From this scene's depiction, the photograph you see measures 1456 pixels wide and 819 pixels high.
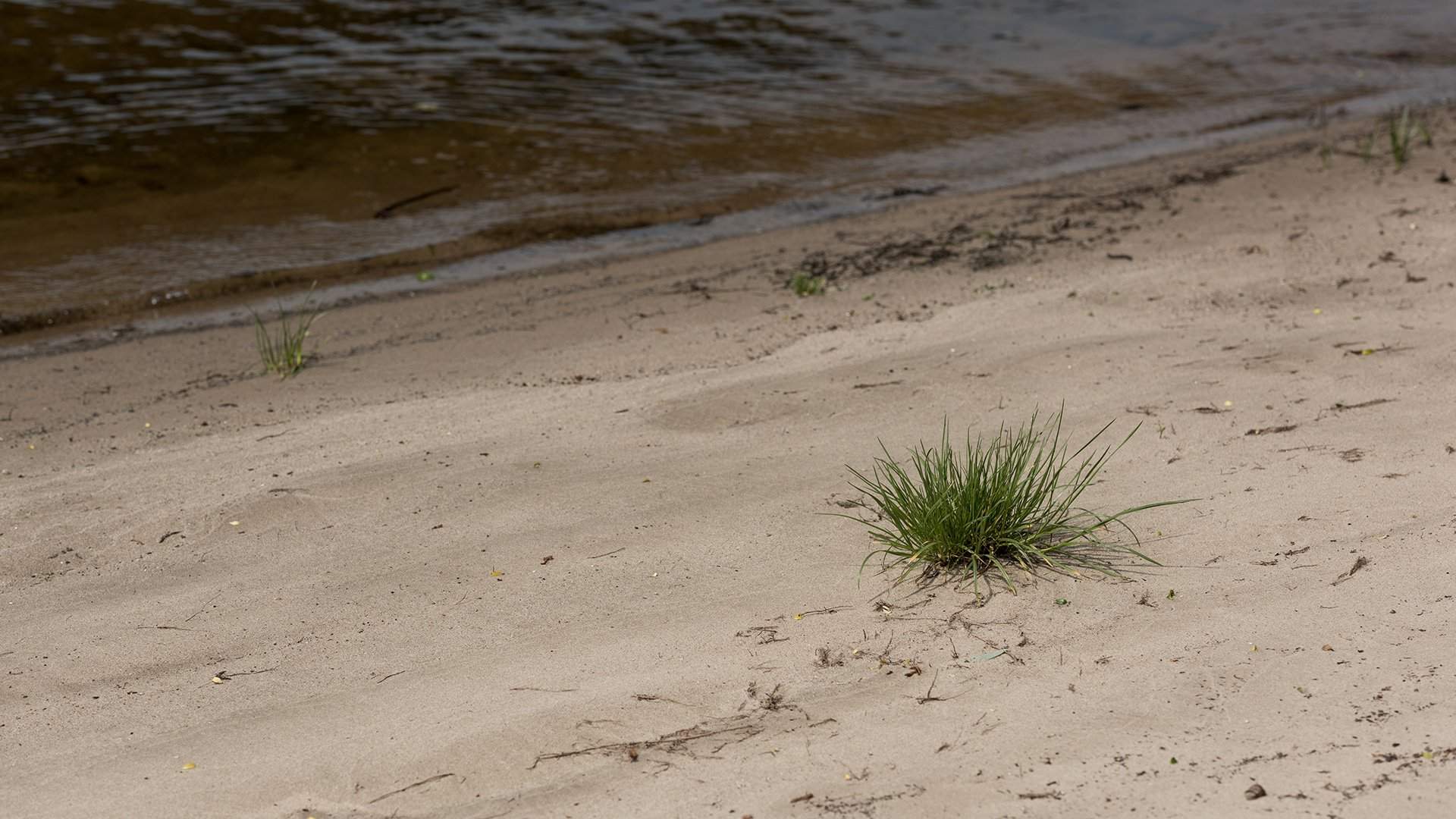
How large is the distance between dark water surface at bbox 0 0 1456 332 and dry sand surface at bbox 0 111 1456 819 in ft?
7.85

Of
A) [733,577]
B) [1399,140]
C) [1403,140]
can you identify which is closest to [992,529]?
[733,577]

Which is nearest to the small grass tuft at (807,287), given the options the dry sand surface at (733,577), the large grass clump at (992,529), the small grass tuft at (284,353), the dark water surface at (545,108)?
the dry sand surface at (733,577)

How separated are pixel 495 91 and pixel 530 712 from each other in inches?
355

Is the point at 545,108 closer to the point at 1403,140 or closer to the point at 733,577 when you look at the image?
the point at 1403,140

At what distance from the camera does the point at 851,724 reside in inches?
106

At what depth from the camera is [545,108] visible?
10.6 m

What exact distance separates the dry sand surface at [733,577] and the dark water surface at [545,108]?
239 centimetres

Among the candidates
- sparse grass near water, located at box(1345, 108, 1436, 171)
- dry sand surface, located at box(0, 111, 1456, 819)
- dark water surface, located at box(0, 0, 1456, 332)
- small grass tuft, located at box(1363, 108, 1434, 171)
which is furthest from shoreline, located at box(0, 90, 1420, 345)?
small grass tuft, located at box(1363, 108, 1434, 171)

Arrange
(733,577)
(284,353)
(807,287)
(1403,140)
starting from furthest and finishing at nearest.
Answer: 1. (1403,140)
2. (807,287)
3. (284,353)
4. (733,577)

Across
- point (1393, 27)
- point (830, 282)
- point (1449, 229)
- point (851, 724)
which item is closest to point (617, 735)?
point (851, 724)

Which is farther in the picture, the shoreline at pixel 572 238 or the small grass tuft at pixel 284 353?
the shoreline at pixel 572 238

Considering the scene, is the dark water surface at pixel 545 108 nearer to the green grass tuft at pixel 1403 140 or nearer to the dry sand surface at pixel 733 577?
the green grass tuft at pixel 1403 140

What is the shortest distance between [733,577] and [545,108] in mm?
7913

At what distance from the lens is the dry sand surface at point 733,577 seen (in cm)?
258
